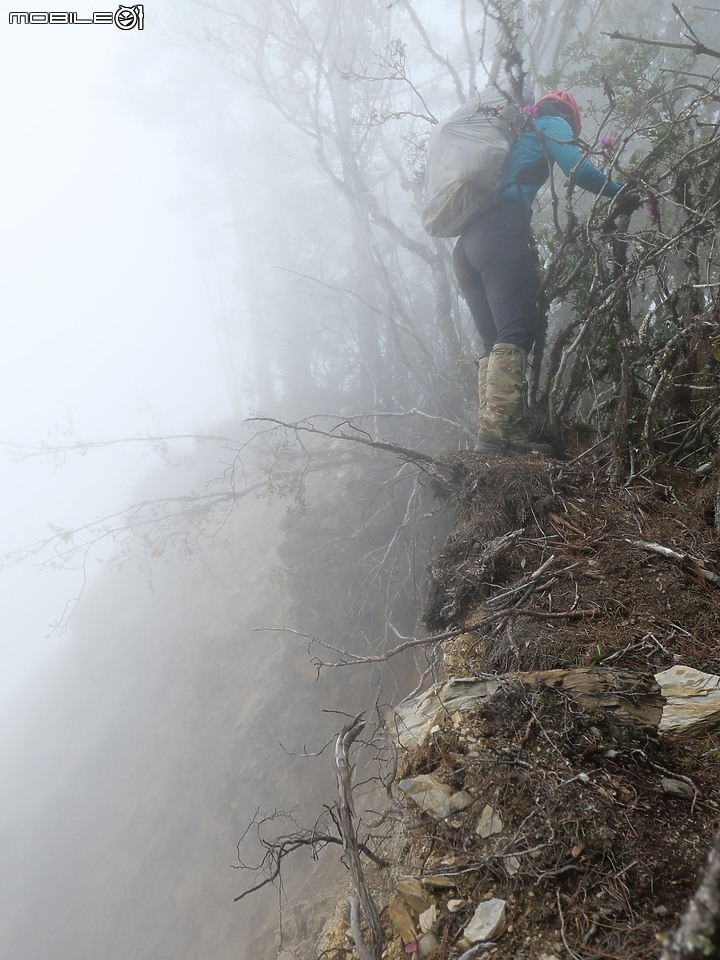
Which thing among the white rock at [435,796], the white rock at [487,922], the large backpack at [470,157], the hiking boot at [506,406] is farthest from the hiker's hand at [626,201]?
the white rock at [487,922]

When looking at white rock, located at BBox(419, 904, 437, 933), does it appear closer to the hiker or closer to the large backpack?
the hiker

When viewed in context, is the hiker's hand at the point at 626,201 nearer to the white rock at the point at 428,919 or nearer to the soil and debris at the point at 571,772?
the soil and debris at the point at 571,772

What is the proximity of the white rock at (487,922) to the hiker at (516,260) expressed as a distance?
92.4 inches

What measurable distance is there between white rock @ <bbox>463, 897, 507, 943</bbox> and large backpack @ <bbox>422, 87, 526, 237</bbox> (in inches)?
129

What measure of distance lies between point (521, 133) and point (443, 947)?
12.5ft

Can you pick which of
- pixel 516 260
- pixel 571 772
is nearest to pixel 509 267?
pixel 516 260

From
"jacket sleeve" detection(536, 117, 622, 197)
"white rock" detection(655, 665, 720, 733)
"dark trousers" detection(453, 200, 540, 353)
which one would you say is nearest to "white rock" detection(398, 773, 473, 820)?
"white rock" detection(655, 665, 720, 733)

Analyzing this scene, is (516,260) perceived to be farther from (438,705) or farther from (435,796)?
(435,796)

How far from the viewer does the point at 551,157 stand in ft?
10.0

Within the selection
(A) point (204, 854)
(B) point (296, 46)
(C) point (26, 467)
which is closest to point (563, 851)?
(A) point (204, 854)

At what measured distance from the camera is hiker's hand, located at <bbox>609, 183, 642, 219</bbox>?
2924mm

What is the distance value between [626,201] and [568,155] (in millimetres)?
431

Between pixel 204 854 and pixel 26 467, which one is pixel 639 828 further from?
pixel 26 467

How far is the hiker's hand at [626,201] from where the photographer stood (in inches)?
115
